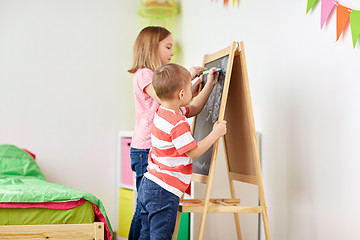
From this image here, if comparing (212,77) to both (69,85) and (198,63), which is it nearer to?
(198,63)

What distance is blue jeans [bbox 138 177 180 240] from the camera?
1.83 meters

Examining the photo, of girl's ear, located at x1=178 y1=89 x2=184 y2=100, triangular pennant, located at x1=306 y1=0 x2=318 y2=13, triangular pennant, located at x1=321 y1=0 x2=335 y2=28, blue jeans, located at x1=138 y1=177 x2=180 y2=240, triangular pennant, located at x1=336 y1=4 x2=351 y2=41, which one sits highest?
triangular pennant, located at x1=306 y1=0 x2=318 y2=13

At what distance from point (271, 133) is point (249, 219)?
49cm

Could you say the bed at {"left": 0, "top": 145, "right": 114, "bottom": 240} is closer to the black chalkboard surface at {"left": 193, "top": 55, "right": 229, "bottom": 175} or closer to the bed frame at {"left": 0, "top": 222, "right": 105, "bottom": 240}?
the bed frame at {"left": 0, "top": 222, "right": 105, "bottom": 240}

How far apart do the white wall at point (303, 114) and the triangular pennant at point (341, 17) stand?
0.09ft

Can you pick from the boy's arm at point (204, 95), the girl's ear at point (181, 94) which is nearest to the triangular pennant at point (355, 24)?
the boy's arm at point (204, 95)

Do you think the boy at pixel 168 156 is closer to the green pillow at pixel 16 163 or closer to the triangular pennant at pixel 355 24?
the triangular pennant at pixel 355 24

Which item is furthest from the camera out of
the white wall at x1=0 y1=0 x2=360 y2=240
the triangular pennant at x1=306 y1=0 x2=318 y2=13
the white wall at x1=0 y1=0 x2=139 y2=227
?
the white wall at x1=0 y1=0 x2=139 y2=227

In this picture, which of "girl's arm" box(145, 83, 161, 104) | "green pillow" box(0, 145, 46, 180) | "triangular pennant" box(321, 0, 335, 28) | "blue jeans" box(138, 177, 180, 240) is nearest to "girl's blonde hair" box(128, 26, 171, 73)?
"girl's arm" box(145, 83, 161, 104)

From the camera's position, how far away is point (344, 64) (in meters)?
1.94

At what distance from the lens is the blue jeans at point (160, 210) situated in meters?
1.83

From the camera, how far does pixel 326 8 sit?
202cm

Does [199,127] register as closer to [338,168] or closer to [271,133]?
[271,133]

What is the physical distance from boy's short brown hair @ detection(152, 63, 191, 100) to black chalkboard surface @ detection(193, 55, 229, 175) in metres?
0.23
